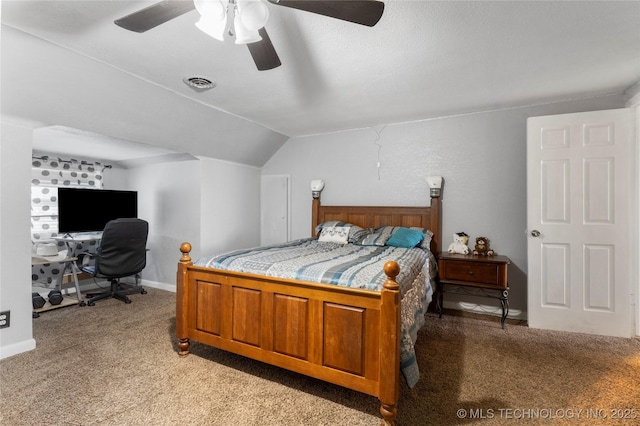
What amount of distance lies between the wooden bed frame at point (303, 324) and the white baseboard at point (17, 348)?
4.31ft

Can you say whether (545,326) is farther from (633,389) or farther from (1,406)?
(1,406)

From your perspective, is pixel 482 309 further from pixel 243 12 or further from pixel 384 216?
pixel 243 12

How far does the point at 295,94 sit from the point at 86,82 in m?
1.76

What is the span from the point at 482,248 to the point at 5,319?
4.50 metres

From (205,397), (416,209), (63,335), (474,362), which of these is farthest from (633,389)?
(63,335)

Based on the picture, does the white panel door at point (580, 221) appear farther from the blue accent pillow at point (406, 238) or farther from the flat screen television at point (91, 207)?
the flat screen television at point (91, 207)

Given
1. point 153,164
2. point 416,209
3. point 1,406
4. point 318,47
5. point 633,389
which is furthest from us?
point 153,164

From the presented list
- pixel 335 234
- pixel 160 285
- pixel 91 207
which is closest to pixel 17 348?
pixel 160 285

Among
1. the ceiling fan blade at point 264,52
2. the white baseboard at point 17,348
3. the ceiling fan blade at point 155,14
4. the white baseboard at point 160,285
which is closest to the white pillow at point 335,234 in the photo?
the ceiling fan blade at point 264,52

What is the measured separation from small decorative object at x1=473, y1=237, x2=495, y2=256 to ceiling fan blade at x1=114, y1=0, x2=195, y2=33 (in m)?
3.40

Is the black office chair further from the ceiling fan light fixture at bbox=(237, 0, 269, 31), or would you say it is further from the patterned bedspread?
the ceiling fan light fixture at bbox=(237, 0, 269, 31)

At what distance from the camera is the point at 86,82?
2.41 meters

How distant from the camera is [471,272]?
3100 mm

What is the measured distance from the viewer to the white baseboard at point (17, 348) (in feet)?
7.69
